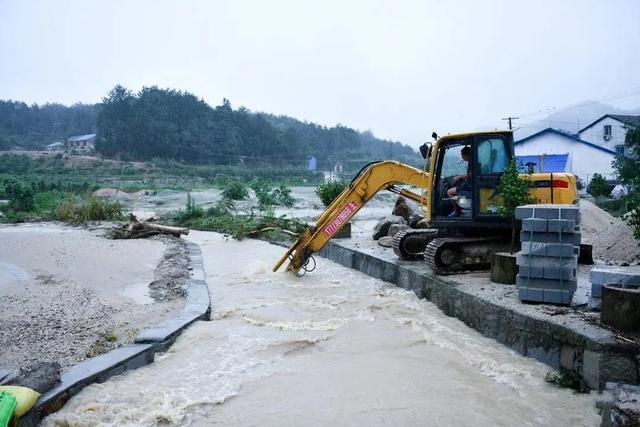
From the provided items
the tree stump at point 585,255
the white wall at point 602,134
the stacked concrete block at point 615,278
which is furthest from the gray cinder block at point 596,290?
the white wall at point 602,134

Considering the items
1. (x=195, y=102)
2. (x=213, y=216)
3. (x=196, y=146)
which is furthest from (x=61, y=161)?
(x=213, y=216)

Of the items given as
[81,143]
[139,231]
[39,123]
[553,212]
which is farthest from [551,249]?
[39,123]

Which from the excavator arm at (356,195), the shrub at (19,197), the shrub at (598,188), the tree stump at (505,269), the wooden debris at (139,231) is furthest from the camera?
the shrub at (598,188)

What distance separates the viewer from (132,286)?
8.78 m

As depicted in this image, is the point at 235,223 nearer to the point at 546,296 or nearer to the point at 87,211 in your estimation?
the point at 87,211

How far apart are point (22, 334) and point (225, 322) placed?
245 cm

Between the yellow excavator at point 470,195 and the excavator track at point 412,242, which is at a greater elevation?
the yellow excavator at point 470,195

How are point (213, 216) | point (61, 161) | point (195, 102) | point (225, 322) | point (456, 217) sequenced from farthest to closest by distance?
point (195, 102), point (61, 161), point (213, 216), point (456, 217), point (225, 322)

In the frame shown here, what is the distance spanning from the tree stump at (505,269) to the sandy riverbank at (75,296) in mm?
4609

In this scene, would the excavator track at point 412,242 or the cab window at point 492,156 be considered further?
the excavator track at point 412,242

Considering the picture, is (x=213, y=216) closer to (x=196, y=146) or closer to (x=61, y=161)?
(x=61, y=161)

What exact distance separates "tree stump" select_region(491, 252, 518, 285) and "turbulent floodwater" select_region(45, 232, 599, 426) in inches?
37.1

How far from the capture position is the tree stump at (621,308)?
4.70 m

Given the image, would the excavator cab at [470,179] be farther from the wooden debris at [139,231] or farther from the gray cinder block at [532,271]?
the wooden debris at [139,231]
